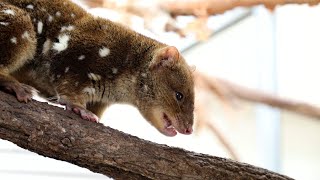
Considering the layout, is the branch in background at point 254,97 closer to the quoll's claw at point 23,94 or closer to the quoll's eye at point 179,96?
the quoll's eye at point 179,96

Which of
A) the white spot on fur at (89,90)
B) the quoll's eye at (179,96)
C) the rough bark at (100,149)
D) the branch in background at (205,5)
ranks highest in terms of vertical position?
the branch in background at (205,5)

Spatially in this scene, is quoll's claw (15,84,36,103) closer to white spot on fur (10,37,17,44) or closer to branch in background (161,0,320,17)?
white spot on fur (10,37,17,44)

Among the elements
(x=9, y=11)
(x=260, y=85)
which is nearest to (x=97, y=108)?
(x=9, y=11)

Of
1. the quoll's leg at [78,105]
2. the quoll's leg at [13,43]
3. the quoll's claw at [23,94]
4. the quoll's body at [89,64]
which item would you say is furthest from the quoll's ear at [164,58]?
the quoll's claw at [23,94]

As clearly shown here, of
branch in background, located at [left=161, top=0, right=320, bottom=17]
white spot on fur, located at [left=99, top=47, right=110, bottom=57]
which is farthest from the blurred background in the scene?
white spot on fur, located at [left=99, top=47, right=110, bottom=57]

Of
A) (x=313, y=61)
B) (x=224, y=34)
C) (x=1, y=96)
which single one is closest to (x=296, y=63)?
(x=313, y=61)

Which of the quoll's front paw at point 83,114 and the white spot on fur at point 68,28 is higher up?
the white spot on fur at point 68,28

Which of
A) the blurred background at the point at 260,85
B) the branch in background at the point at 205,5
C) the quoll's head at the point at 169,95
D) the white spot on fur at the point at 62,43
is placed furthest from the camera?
the blurred background at the point at 260,85
